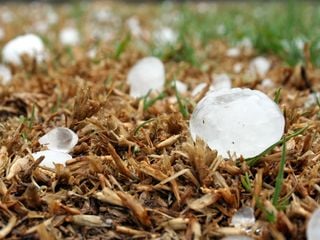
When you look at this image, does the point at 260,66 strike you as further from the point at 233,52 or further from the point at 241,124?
the point at 241,124

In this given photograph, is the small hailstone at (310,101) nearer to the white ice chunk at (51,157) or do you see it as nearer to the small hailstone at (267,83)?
the small hailstone at (267,83)

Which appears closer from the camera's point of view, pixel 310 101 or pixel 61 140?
pixel 61 140

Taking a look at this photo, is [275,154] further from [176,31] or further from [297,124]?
[176,31]

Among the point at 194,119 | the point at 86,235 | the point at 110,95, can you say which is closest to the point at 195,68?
the point at 110,95

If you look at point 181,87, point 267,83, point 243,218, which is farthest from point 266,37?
point 243,218

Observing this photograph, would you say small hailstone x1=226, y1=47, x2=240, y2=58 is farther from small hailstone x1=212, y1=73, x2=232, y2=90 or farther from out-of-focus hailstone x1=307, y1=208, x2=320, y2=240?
out-of-focus hailstone x1=307, y1=208, x2=320, y2=240

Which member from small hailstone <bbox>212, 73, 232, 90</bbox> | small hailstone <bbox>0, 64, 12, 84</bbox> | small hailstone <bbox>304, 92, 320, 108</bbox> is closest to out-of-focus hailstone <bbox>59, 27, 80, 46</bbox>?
small hailstone <bbox>0, 64, 12, 84</bbox>

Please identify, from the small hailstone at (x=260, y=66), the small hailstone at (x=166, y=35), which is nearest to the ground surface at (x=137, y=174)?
the small hailstone at (x=260, y=66)

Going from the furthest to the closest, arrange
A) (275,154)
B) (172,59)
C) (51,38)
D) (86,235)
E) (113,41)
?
(51,38), (113,41), (172,59), (275,154), (86,235)
